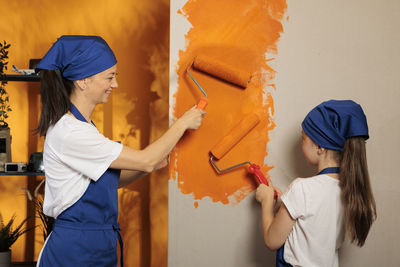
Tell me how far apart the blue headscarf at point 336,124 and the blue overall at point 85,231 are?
67cm

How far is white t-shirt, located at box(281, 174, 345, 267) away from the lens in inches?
44.2

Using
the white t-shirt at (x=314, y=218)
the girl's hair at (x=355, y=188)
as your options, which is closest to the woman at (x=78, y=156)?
the white t-shirt at (x=314, y=218)

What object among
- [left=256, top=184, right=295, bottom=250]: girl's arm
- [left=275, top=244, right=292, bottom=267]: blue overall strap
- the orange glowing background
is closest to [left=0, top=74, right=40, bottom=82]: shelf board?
the orange glowing background

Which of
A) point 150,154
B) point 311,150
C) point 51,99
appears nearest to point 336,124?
point 311,150

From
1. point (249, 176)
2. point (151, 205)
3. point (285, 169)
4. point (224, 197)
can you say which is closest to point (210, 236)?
point (224, 197)

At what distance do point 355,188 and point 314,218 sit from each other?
0.49 ft

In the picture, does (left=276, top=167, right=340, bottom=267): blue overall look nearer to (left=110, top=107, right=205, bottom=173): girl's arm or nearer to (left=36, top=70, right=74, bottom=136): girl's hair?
(left=110, top=107, right=205, bottom=173): girl's arm

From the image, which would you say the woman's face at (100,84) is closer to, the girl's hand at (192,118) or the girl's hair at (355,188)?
the girl's hand at (192,118)

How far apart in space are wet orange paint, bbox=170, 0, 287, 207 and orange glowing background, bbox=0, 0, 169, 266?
2.69ft

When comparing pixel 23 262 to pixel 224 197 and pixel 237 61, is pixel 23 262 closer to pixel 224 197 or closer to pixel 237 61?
pixel 224 197

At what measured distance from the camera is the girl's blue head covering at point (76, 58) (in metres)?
1.15

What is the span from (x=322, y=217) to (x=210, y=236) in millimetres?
481

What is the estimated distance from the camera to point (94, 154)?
113 centimetres

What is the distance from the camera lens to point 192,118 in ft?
4.26
